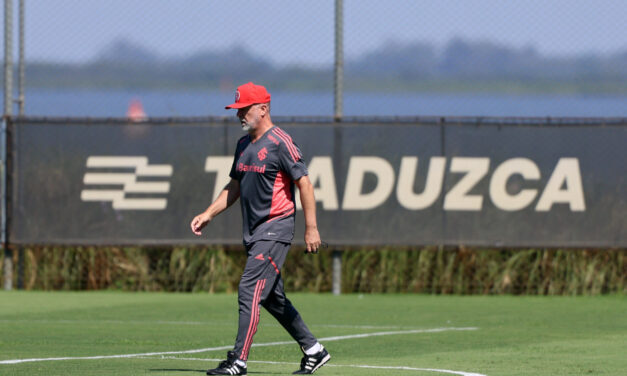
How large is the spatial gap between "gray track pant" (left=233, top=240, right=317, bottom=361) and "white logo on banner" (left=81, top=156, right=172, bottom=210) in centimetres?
863

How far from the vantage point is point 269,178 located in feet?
28.2

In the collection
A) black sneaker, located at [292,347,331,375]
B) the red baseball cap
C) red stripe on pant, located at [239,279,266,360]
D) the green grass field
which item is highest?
the red baseball cap

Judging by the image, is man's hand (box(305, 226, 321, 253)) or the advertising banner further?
the advertising banner

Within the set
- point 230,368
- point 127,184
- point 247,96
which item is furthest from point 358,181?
point 230,368

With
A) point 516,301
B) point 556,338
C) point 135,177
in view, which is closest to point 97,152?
point 135,177

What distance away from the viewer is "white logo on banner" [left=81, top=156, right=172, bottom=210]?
56.4 feet

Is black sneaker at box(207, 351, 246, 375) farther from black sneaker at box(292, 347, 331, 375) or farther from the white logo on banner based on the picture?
the white logo on banner

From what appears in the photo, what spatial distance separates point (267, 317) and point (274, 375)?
512 centimetres

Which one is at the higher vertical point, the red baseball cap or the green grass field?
the red baseball cap

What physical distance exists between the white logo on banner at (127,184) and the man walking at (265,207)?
8.59m

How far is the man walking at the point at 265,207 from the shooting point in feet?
27.8

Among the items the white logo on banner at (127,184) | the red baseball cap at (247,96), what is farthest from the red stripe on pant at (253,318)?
the white logo on banner at (127,184)

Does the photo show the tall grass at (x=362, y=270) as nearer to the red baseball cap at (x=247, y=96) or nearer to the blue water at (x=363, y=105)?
the blue water at (x=363, y=105)

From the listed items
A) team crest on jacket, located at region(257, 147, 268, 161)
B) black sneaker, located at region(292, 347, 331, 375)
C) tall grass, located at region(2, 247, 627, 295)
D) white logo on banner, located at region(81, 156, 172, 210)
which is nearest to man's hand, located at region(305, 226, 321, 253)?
team crest on jacket, located at region(257, 147, 268, 161)
